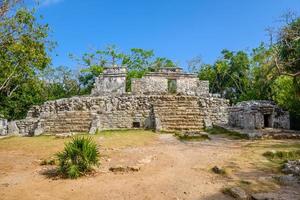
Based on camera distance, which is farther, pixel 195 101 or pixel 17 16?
pixel 195 101

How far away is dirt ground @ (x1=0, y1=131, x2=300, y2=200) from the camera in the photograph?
17.8 ft

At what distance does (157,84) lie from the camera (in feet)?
71.3

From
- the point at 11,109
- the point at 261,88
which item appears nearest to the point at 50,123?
the point at 11,109

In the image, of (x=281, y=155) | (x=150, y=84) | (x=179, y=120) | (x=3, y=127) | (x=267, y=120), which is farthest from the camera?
(x=150, y=84)

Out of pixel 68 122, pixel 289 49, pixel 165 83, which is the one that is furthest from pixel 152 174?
pixel 165 83

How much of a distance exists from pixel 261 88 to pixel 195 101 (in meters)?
6.49

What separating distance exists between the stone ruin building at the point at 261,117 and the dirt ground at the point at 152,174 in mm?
3401

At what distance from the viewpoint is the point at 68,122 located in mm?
15750

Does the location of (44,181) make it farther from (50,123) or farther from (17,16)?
(50,123)

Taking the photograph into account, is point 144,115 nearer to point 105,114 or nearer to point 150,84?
point 105,114

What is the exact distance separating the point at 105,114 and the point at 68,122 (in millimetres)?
1971

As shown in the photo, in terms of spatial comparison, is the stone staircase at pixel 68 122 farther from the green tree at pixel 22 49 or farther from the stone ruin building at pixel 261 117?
the stone ruin building at pixel 261 117

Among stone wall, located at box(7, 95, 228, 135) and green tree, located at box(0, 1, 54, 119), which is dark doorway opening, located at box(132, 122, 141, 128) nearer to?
stone wall, located at box(7, 95, 228, 135)

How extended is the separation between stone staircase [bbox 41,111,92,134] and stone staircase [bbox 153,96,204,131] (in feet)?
12.0
